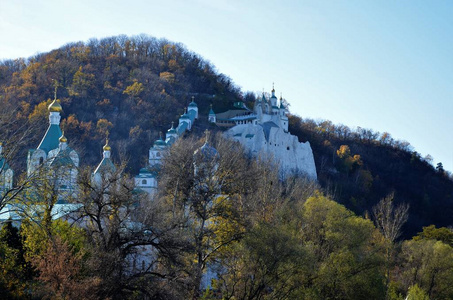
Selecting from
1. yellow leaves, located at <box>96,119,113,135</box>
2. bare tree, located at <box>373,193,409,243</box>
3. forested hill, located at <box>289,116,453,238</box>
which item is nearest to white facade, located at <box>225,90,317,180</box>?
forested hill, located at <box>289,116,453,238</box>

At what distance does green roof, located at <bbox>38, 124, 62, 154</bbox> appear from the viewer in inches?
1671

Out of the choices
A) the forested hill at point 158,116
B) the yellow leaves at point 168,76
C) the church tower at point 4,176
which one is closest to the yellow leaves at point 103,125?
the forested hill at point 158,116

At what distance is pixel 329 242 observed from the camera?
26422 mm

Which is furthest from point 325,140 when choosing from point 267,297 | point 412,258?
point 267,297

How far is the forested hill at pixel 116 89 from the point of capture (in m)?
65.1

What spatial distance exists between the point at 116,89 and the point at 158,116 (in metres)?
10.2

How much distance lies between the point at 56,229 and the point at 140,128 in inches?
1871

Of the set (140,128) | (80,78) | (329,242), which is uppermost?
(80,78)

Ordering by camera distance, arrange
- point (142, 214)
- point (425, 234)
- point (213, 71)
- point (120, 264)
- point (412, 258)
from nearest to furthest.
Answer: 1. point (120, 264)
2. point (142, 214)
3. point (412, 258)
4. point (425, 234)
5. point (213, 71)

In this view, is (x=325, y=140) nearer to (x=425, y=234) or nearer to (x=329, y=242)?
(x=425, y=234)

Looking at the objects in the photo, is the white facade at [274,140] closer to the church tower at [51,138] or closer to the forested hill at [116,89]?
the forested hill at [116,89]

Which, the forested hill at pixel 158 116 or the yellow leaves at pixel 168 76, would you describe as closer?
the forested hill at pixel 158 116

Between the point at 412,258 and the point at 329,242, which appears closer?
the point at 329,242

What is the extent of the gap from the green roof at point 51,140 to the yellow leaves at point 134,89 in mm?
32956
